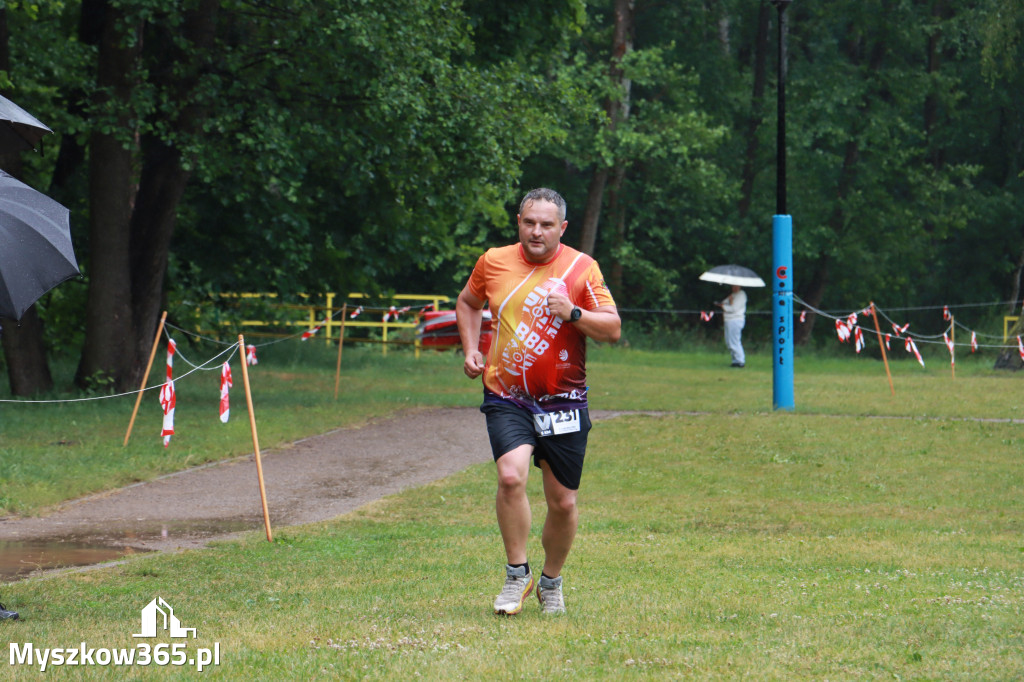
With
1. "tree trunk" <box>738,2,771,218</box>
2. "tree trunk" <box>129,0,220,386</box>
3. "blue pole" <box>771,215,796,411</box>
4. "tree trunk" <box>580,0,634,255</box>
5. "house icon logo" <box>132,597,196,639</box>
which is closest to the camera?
"house icon logo" <box>132,597,196,639</box>

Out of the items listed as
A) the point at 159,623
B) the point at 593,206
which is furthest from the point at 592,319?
the point at 593,206

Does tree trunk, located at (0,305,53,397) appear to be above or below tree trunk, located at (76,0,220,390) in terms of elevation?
below

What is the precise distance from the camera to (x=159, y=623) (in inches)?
242

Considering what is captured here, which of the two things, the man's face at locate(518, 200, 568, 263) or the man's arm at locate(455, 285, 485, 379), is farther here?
the man's arm at locate(455, 285, 485, 379)

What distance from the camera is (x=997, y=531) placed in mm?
9711

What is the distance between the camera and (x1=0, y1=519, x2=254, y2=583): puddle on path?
8.36m

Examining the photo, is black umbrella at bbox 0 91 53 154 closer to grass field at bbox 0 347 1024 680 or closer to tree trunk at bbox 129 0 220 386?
grass field at bbox 0 347 1024 680

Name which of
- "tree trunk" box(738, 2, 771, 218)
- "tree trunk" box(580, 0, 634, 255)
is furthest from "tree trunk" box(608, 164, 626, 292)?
"tree trunk" box(738, 2, 771, 218)

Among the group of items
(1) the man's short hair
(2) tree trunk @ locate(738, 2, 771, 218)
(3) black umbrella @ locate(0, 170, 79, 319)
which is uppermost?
(2) tree trunk @ locate(738, 2, 771, 218)

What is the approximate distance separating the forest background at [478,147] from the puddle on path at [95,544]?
790 cm

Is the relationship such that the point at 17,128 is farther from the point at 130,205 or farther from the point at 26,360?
the point at 26,360

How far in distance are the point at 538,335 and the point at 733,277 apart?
988 inches

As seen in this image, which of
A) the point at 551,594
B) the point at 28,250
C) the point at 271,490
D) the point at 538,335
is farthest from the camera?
the point at 271,490

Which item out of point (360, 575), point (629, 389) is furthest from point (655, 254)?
point (360, 575)
